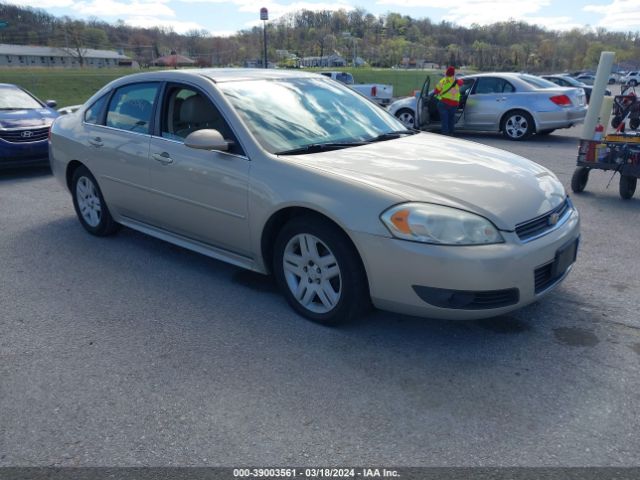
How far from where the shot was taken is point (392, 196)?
9.85 feet

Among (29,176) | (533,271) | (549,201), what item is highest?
(549,201)

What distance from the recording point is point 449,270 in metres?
2.84

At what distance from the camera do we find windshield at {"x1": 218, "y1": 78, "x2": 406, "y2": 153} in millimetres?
3750

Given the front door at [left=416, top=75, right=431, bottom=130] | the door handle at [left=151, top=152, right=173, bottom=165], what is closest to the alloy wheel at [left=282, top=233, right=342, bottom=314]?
the door handle at [left=151, top=152, right=173, bottom=165]

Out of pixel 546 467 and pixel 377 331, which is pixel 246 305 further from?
pixel 546 467

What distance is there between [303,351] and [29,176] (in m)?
7.26

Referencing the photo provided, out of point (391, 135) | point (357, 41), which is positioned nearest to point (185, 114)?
point (391, 135)

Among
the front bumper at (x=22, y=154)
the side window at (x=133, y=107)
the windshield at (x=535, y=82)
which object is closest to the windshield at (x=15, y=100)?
the front bumper at (x=22, y=154)

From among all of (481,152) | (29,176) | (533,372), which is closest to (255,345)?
(533,372)

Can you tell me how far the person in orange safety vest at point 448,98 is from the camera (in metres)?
11.4

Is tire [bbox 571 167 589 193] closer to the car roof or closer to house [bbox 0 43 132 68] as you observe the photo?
the car roof

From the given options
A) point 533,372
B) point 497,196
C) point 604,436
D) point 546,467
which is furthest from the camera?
point 497,196

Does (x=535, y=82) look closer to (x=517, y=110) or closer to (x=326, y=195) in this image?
(x=517, y=110)

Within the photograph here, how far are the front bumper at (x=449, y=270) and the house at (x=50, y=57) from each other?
122 meters
